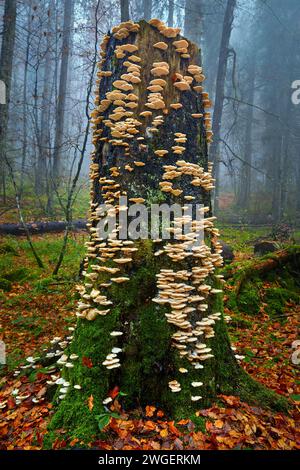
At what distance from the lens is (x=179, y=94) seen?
3439mm

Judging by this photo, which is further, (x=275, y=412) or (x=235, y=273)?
(x=235, y=273)

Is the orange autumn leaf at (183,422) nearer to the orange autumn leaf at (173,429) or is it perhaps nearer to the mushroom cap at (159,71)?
the orange autumn leaf at (173,429)

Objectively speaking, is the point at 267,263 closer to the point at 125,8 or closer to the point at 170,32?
the point at 170,32

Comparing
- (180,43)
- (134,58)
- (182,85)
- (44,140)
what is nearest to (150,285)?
(182,85)

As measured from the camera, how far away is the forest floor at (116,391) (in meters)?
2.75

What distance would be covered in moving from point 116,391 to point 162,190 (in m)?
2.00

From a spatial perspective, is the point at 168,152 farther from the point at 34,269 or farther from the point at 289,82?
the point at 289,82

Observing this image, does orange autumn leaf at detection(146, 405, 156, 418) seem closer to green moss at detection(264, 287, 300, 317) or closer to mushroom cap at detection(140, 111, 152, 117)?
mushroom cap at detection(140, 111, 152, 117)

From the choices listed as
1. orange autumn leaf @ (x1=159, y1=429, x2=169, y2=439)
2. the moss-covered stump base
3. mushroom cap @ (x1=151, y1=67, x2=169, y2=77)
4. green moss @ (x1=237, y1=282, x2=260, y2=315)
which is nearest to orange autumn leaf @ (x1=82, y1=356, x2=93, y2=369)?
the moss-covered stump base

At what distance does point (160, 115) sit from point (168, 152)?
1.31 ft

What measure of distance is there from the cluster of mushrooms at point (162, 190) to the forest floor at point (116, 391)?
0.40m

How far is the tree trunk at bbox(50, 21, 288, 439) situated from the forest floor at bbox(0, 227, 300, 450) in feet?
0.56
